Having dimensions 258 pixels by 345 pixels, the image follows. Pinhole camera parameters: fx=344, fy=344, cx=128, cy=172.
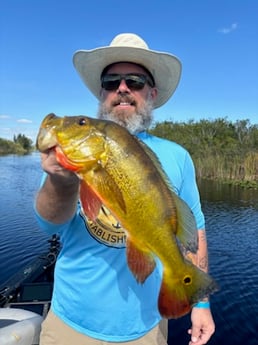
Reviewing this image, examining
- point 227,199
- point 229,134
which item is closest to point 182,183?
point 227,199

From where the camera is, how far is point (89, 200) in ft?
6.12

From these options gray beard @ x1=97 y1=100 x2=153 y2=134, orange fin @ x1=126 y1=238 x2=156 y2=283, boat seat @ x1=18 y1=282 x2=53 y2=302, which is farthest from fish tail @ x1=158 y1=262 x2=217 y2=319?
boat seat @ x1=18 y1=282 x2=53 y2=302

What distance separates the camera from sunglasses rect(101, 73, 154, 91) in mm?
2967

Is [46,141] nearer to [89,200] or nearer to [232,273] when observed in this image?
[89,200]

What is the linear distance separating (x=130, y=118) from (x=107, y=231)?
0.97m

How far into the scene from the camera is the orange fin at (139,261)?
194 centimetres

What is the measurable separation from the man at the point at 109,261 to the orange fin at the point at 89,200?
6.8 inches

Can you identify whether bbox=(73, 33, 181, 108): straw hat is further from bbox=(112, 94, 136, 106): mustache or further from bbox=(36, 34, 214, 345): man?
bbox=(112, 94, 136, 106): mustache

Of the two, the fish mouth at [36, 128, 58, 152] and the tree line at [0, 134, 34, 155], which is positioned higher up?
the tree line at [0, 134, 34, 155]

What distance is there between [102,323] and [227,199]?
2603cm

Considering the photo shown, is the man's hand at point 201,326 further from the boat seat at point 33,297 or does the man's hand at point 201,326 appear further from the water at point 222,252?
the water at point 222,252

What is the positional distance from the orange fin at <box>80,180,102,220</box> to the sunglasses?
1378 millimetres

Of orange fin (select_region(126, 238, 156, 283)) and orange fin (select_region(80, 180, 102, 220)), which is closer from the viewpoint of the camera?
orange fin (select_region(80, 180, 102, 220))

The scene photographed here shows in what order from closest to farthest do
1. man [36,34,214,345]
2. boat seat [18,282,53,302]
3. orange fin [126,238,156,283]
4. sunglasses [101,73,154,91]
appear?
orange fin [126,238,156,283], man [36,34,214,345], sunglasses [101,73,154,91], boat seat [18,282,53,302]
